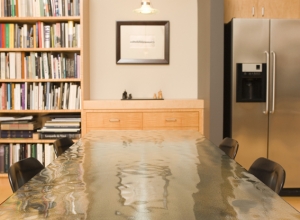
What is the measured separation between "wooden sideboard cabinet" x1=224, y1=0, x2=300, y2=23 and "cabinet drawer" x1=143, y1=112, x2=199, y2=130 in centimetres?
123

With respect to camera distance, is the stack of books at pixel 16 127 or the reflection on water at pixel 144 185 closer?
the reflection on water at pixel 144 185

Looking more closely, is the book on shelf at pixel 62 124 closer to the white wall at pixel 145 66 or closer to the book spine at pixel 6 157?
the book spine at pixel 6 157

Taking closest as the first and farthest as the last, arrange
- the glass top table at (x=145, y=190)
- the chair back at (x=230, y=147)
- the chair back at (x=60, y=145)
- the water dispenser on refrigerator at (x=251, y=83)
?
the glass top table at (x=145, y=190) < the chair back at (x=230, y=147) < the chair back at (x=60, y=145) < the water dispenser on refrigerator at (x=251, y=83)

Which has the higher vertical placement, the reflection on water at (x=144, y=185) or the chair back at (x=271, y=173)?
the reflection on water at (x=144, y=185)

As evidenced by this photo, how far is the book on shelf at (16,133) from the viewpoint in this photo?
4.77 metres

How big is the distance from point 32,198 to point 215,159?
3.40 feet

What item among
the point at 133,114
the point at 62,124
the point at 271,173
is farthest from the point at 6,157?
the point at 271,173

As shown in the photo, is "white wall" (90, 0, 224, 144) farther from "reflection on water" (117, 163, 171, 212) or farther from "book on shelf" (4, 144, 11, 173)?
"reflection on water" (117, 163, 171, 212)

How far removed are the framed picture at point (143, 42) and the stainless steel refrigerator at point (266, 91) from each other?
3.74 feet

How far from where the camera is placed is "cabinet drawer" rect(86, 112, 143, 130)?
15.5 ft

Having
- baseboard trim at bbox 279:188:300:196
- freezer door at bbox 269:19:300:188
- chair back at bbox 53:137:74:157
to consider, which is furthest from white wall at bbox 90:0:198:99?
chair back at bbox 53:137:74:157

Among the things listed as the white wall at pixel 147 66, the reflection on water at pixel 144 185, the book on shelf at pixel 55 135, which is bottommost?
the book on shelf at pixel 55 135

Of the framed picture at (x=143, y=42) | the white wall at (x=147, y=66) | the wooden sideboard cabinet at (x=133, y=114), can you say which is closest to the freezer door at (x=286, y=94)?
the wooden sideboard cabinet at (x=133, y=114)

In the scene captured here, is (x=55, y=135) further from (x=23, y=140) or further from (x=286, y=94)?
(x=286, y=94)
